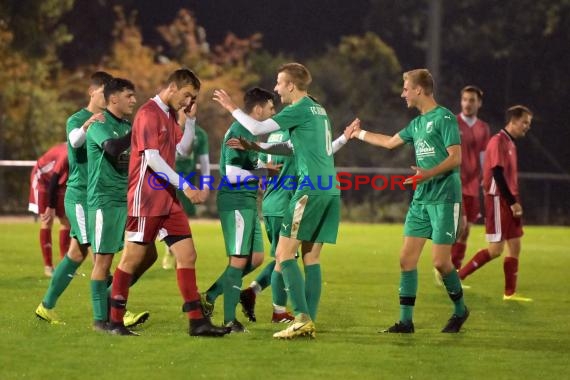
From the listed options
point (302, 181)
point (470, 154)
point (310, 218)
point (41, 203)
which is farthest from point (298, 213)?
point (41, 203)

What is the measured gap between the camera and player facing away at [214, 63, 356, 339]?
26.7 feet

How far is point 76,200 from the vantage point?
30.3ft

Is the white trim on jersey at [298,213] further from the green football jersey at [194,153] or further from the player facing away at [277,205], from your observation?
the green football jersey at [194,153]

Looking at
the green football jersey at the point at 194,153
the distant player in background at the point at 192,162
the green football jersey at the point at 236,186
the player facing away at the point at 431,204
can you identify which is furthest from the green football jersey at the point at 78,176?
the green football jersey at the point at 194,153

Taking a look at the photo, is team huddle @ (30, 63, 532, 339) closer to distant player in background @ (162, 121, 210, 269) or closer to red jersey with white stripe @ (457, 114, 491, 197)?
distant player in background @ (162, 121, 210, 269)

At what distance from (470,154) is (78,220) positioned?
5696 millimetres

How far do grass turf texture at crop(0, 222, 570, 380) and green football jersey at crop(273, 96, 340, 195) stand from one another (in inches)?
45.1

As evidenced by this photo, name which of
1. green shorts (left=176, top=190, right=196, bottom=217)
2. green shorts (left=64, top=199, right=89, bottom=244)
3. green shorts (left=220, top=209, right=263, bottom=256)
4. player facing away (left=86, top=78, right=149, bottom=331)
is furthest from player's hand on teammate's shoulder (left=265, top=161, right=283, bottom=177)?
green shorts (left=176, top=190, right=196, bottom=217)

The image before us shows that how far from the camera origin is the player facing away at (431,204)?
8.70 meters

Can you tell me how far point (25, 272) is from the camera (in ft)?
43.1

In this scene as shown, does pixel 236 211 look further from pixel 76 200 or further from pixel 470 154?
pixel 470 154

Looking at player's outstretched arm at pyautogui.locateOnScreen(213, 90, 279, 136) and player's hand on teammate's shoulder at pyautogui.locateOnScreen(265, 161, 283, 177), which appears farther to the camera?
player's hand on teammate's shoulder at pyautogui.locateOnScreen(265, 161, 283, 177)

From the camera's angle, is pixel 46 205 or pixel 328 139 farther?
pixel 46 205

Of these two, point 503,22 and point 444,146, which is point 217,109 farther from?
point 444,146
